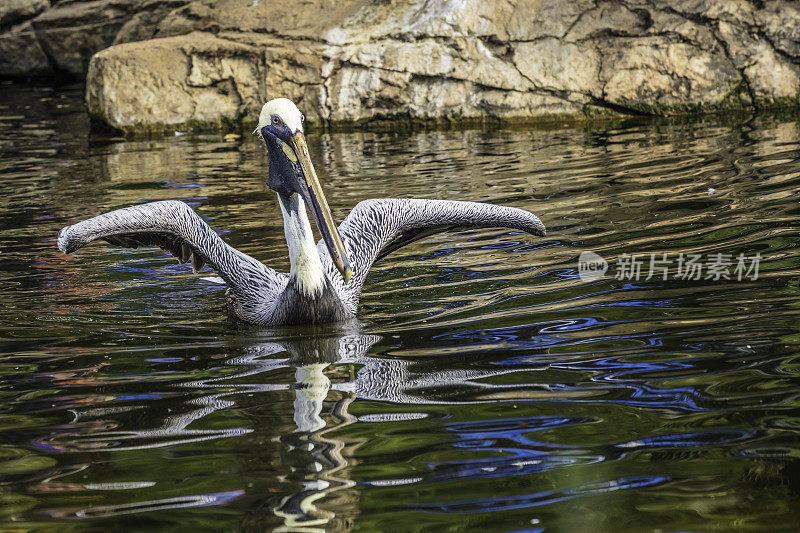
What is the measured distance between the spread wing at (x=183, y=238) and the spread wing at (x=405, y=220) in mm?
424

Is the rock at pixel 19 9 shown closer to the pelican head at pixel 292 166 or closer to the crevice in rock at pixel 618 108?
the crevice in rock at pixel 618 108

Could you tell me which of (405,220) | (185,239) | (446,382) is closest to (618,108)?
(405,220)

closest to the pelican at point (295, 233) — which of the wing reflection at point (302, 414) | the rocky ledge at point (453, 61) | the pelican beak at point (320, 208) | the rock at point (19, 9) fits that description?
the pelican beak at point (320, 208)

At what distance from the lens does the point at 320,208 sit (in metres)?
4.67

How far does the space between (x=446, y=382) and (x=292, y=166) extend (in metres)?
1.61

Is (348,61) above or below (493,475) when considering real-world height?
above

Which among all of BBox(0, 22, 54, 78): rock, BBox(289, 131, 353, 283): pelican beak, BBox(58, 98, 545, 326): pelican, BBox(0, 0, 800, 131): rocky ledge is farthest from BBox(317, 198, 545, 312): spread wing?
BBox(0, 22, 54, 78): rock

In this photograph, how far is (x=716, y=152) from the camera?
329 inches

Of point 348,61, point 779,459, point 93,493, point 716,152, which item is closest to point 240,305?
point 93,493

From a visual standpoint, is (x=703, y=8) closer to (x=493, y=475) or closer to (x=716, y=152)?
(x=716, y=152)

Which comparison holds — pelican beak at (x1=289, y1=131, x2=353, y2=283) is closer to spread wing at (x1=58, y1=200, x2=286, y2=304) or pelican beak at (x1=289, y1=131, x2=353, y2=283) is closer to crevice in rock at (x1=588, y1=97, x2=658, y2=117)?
spread wing at (x1=58, y1=200, x2=286, y2=304)

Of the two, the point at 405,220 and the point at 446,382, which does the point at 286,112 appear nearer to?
the point at 405,220

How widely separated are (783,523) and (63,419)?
2446 millimetres

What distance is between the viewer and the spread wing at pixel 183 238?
16.9 feet
